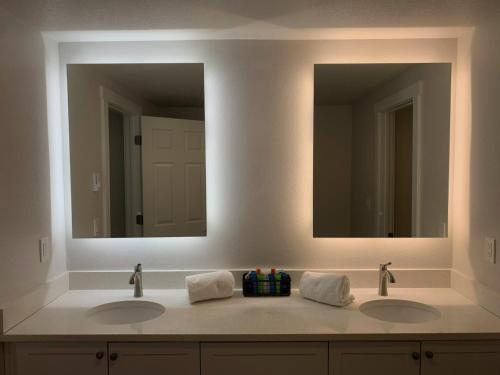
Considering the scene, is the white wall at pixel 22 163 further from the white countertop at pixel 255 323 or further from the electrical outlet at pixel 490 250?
the electrical outlet at pixel 490 250

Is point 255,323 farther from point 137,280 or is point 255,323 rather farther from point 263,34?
point 263,34

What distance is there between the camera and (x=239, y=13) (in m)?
1.67

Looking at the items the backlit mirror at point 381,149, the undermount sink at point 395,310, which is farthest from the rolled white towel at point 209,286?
the undermount sink at point 395,310

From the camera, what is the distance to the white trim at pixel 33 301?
1.54 metres

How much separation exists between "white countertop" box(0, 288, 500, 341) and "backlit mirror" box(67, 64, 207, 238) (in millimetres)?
441

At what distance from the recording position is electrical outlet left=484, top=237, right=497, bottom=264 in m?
1.68

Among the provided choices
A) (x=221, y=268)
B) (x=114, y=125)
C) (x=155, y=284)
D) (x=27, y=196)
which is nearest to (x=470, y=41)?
(x=221, y=268)

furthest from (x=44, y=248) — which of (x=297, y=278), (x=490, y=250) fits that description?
(x=490, y=250)

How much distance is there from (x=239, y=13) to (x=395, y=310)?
1.69 m

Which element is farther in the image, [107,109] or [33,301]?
[107,109]
